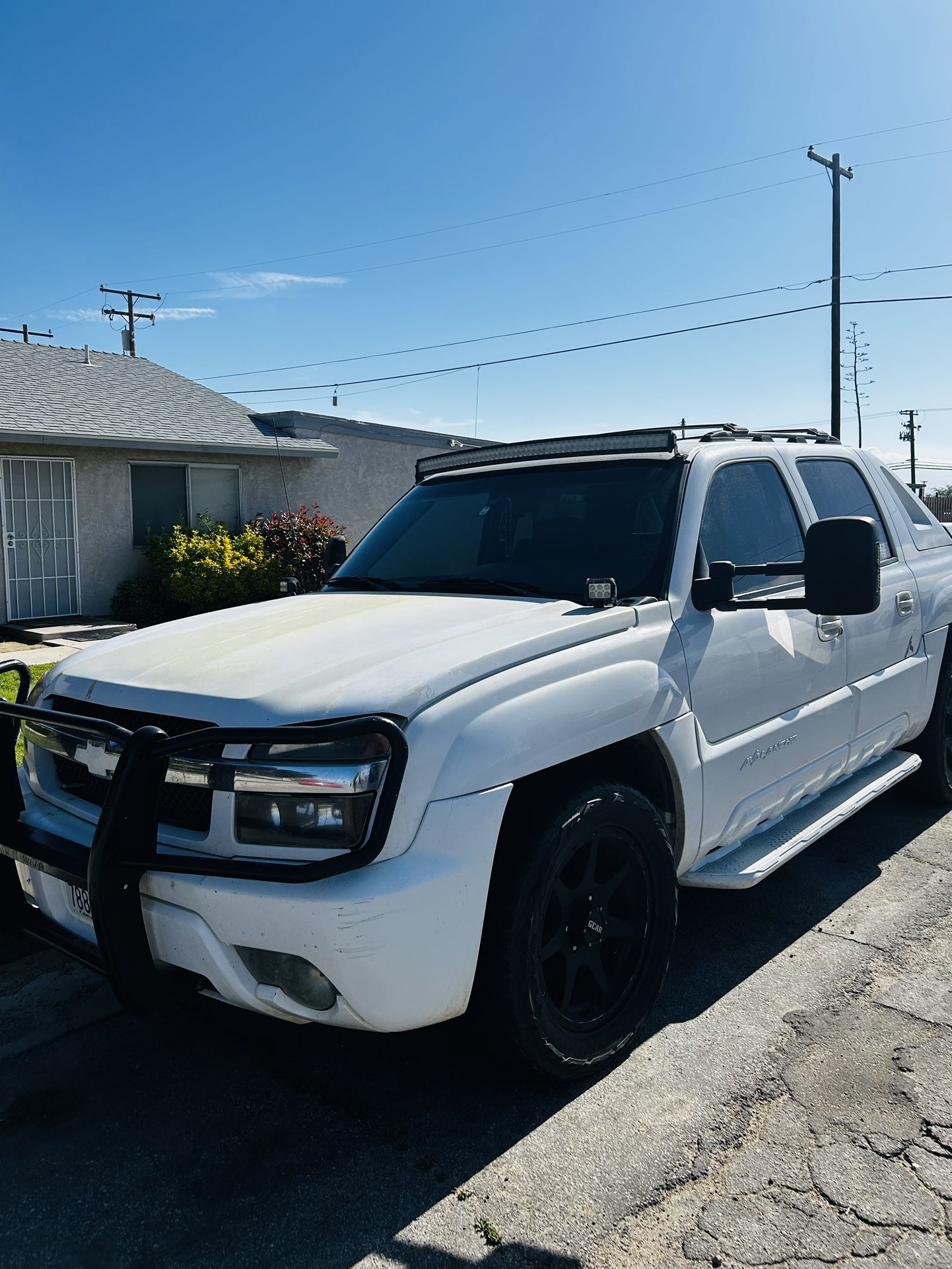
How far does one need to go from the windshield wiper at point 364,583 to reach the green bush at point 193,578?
→ 10405 mm

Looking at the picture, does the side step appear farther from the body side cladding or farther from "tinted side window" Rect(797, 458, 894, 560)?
"tinted side window" Rect(797, 458, 894, 560)

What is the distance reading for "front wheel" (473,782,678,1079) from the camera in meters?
2.69

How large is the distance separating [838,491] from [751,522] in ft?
3.31

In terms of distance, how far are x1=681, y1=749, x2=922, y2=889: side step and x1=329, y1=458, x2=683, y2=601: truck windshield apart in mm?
1009

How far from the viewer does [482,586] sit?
3729 mm

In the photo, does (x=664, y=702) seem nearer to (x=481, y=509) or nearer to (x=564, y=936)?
(x=564, y=936)

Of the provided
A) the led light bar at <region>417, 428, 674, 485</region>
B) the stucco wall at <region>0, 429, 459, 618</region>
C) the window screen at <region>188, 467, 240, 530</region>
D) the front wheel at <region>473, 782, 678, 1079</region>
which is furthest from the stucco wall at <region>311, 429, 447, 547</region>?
the front wheel at <region>473, 782, 678, 1079</region>

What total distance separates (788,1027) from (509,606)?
1.66m

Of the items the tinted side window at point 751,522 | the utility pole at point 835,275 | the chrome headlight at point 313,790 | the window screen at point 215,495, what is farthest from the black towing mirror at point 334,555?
the utility pole at point 835,275

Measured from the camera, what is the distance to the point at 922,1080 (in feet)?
9.84

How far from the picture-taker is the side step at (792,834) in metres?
3.46

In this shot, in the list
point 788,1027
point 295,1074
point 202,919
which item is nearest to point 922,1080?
point 788,1027

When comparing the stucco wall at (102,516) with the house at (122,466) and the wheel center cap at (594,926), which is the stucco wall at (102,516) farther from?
the wheel center cap at (594,926)

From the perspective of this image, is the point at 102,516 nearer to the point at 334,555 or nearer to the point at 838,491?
the point at 334,555
